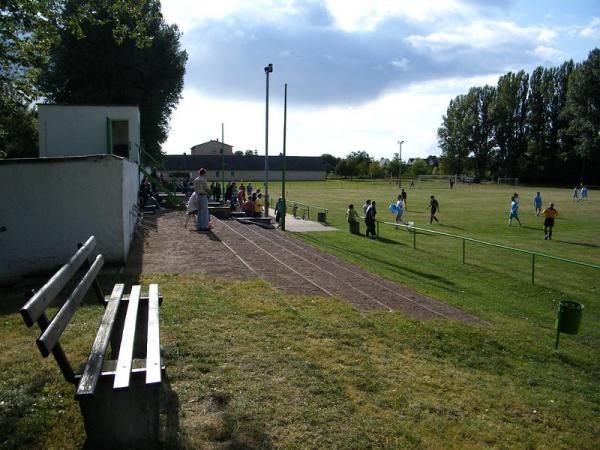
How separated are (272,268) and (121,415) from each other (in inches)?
265

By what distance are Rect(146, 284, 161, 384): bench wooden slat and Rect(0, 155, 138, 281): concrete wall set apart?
485 centimetres

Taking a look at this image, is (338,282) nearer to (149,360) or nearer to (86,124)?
(149,360)

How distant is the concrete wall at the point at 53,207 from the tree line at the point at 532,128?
79258 millimetres

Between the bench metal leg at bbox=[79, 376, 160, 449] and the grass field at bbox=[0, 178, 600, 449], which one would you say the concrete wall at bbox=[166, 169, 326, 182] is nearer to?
the grass field at bbox=[0, 178, 600, 449]

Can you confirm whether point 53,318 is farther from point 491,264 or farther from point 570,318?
point 491,264

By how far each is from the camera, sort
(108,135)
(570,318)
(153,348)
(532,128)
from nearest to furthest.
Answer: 1. (153,348)
2. (570,318)
3. (108,135)
4. (532,128)

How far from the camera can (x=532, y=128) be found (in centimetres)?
8938

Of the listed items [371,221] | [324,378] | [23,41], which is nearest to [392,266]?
[371,221]

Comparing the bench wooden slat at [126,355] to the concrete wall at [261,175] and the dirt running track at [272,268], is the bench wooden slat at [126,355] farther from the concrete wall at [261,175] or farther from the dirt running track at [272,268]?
the concrete wall at [261,175]

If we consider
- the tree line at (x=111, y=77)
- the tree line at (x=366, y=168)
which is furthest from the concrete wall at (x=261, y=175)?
the tree line at (x=111, y=77)

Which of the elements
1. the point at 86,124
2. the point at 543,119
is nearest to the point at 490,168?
the point at 543,119

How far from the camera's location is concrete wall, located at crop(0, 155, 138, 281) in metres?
8.81

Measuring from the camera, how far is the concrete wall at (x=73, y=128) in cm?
1872

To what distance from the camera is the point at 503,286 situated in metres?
13.0
